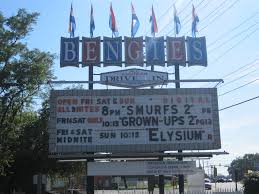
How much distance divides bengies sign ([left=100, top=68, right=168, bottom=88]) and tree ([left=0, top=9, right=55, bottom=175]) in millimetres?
8400

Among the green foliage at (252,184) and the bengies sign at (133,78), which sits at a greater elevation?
the bengies sign at (133,78)

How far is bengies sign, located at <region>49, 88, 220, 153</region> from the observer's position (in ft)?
72.9

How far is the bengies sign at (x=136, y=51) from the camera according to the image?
2414 cm

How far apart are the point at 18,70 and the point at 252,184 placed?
1544 centimetres

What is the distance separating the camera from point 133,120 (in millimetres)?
22516

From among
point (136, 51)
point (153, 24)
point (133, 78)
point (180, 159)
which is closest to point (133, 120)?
point (133, 78)

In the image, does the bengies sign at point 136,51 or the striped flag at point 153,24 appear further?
the striped flag at point 153,24

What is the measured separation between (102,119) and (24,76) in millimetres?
9376

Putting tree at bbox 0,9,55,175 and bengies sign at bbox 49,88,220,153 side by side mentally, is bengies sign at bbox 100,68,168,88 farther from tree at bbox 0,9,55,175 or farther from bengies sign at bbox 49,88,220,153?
tree at bbox 0,9,55,175

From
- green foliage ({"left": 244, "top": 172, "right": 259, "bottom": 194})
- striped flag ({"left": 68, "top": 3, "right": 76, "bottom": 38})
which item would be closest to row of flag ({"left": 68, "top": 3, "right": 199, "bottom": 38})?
striped flag ({"left": 68, "top": 3, "right": 76, "bottom": 38})

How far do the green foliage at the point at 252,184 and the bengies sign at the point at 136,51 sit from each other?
10773 millimetres

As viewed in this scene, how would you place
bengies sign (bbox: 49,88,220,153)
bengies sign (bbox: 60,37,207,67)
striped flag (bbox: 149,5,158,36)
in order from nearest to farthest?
bengies sign (bbox: 49,88,220,153) < bengies sign (bbox: 60,37,207,67) < striped flag (bbox: 149,5,158,36)

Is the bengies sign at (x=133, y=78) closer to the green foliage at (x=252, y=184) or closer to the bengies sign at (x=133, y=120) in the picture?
the bengies sign at (x=133, y=120)

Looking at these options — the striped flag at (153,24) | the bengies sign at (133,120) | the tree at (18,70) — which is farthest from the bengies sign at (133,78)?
the tree at (18,70)
